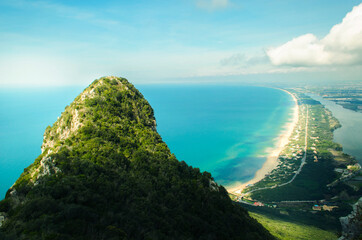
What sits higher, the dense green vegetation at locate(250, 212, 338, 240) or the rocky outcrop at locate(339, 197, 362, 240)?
the rocky outcrop at locate(339, 197, 362, 240)

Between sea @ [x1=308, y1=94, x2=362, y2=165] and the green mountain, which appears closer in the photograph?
the green mountain

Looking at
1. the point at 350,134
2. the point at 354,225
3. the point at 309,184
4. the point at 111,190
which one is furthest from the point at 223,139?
the point at 111,190

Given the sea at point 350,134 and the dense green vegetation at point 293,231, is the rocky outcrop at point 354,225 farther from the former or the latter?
the sea at point 350,134

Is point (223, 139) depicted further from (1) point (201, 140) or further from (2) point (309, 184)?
(2) point (309, 184)

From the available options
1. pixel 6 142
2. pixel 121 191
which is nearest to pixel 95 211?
pixel 121 191

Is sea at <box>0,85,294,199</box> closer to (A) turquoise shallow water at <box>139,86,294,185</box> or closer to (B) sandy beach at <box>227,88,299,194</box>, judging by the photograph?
(A) turquoise shallow water at <box>139,86,294,185</box>

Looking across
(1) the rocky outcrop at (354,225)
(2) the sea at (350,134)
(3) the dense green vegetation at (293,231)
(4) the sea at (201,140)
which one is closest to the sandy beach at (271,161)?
(4) the sea at (201,140)

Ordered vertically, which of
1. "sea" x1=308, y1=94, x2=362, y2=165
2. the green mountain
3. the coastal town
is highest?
the green mountain

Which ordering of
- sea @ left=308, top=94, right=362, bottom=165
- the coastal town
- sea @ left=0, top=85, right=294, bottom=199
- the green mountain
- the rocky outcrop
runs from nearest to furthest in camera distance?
the green mountain → the rocky outcrop → the coastal town → sea @ left=0, top=85, right=294, bottom=199 → sea @ left=308, top=94, right=362, bottom=165

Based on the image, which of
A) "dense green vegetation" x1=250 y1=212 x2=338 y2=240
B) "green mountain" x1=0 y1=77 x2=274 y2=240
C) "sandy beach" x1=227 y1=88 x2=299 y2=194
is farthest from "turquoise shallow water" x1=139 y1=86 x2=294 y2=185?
"green mountain" x1=0 y1=77 x2=274 y2=240
